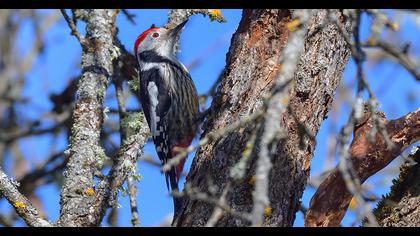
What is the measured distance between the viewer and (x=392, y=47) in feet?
6.70

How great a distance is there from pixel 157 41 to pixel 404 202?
324 centimetres

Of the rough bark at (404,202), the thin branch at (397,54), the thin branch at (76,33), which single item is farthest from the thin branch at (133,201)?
the thin branch at (397,54)

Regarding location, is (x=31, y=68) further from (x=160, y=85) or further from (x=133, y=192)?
(x=133, y=192)

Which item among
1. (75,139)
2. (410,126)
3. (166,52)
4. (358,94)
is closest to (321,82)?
(410,126)

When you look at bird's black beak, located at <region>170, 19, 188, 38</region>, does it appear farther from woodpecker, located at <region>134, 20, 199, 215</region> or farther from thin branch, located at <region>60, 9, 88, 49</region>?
thin branch, located at <region>60, 9, 88, 49</region>

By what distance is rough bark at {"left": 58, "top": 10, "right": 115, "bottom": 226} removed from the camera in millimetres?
3745

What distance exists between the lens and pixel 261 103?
319 cm

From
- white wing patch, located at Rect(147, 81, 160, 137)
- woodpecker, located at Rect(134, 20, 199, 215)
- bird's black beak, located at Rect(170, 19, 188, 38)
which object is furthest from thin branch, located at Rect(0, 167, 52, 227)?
bird's black beak, located at Rect(170, 19, 188, 38)

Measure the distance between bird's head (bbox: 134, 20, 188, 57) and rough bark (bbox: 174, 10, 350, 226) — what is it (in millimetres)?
2210

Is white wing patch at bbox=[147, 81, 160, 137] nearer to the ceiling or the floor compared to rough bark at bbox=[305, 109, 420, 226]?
nearer to the ceiling

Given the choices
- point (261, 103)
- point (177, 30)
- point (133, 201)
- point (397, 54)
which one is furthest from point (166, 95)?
point (397, 54)

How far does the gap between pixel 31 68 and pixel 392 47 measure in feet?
25.6

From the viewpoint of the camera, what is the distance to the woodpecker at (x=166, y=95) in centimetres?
518

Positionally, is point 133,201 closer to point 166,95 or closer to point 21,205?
point 21,205
